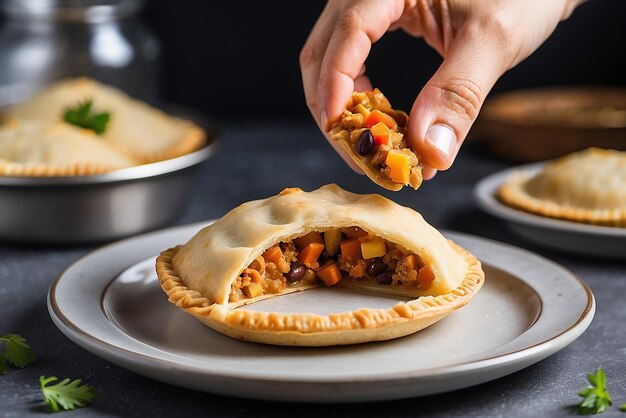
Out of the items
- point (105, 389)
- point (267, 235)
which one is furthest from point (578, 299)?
point (105, 389)

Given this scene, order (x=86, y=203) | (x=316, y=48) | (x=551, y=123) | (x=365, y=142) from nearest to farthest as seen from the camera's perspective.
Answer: (x=365, y=142) < (x=316, y=48) < (x=86, y=203) < (x=551, y=123)

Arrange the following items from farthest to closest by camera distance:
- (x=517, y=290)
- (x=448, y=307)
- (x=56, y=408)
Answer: (x=517, y=290), (x=448, y=307), (x=56, y=408)

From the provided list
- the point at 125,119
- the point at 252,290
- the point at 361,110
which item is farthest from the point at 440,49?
the point at 125,119

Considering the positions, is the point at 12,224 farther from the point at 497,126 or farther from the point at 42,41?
the point at 497,126

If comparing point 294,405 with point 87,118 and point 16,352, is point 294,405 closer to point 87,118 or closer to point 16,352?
point 16,352

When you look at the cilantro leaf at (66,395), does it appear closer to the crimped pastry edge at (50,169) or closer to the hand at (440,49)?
the hand at (440,49)

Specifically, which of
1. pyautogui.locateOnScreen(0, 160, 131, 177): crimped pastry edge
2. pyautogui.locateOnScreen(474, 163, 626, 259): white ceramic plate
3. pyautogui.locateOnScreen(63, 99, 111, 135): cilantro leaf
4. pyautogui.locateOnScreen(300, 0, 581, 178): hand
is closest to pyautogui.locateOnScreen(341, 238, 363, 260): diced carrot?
pyautogui.locateOnScreen(300, 0, 581, 178): hand
